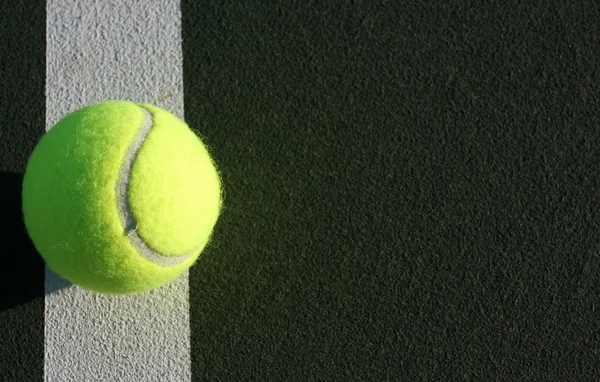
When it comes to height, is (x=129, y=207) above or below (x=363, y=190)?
above

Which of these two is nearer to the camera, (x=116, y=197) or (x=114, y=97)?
(x=116, y=197)

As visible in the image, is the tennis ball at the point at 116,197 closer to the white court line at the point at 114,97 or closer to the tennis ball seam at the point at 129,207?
the tennis ball seam at the point at 129,207

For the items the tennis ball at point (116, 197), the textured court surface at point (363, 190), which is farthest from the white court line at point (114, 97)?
the tennis ball at point (116, 197)

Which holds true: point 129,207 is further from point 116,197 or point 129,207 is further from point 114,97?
point 114,97

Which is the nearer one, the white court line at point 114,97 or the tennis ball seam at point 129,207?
the tennis ball seam at point 129,207

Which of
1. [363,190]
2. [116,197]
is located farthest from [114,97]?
[363,190]

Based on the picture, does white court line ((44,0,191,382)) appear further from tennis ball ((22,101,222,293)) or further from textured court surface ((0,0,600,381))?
tennis ball ((22,101,222,293))
